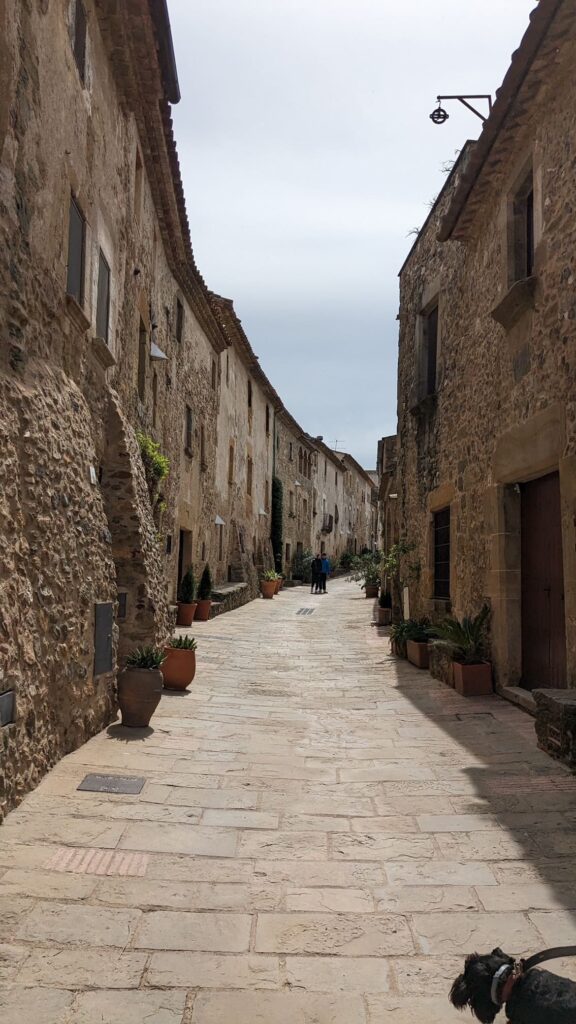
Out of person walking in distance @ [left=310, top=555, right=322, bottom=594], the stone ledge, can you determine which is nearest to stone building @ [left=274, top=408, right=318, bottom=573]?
person walking in distance @ [left=310, top=555, right=322, bottom=594]

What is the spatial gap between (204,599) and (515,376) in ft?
30.5

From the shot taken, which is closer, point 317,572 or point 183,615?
point 183,615

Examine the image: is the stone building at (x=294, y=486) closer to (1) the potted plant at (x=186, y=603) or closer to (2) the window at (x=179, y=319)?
(2) the window at (x=179, y=319)

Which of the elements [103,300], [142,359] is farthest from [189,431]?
[103,300]

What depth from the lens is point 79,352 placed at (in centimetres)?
659

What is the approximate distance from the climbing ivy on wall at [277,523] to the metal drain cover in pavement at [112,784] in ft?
79.3

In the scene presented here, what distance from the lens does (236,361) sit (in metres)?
22.0

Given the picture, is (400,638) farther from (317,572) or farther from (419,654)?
(317,572)

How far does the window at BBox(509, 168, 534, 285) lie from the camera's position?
7.40 metres

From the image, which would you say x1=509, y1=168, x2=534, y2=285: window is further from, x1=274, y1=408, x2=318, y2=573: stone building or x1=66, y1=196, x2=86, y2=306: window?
x1=274, y1=408, x2=318, y2=573: stone building

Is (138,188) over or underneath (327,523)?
over

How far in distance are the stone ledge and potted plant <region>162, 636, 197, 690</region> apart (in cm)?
451

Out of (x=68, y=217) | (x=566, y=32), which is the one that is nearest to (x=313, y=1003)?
(x=68, y=217)

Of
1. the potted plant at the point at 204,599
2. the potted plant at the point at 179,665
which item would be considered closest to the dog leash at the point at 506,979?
the potted plant at the point at 179,665
